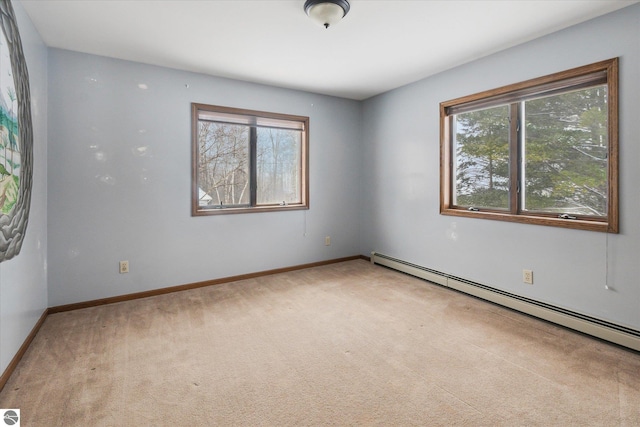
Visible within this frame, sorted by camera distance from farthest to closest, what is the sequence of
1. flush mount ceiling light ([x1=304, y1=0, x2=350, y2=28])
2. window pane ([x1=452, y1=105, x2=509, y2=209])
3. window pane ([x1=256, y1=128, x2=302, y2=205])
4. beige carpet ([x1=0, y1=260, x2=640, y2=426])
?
window pane ([x1=256, y1=128, x2=302, y2=205]) → window pane ([x1=452, y1=105, x2=509, y2=209]) → flush mount ceiling light ([x1=304, y1=0, x2=350, y2=28]) → beige carpet ([x1=0, y1=260, x2=640, y2=426])

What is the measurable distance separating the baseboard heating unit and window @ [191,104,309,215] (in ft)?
6.36

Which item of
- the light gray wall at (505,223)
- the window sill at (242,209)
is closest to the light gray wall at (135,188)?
the window sill at (242,209)

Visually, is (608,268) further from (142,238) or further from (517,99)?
(142,238)

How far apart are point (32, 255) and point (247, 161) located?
2367mm

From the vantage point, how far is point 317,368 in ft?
7.25

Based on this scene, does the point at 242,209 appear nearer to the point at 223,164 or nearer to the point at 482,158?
the point at 223,164

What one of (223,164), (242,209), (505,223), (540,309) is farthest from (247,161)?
(540,309)

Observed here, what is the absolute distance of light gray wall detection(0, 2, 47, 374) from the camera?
2.11 meters

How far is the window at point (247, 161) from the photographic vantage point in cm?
396

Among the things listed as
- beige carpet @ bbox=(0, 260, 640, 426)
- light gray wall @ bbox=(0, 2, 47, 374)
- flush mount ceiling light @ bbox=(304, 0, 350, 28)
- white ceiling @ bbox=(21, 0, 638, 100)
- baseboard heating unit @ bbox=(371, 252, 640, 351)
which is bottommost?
beige carpet @ bbox=(0, 260, 640, 426)

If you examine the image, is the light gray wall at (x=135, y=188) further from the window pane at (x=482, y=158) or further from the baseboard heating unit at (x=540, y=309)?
the window pane at (x=482, y=158)

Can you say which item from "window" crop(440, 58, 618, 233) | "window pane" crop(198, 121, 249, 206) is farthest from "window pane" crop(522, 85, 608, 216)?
"window pane" crop(198, 121, 249, 206)

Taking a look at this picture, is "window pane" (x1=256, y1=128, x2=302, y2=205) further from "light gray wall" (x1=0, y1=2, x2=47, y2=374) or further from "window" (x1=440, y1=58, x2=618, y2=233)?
"light gray wall" (x1=0, y1=2, x2=47, y2=374)

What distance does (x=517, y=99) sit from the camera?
3174 mm
